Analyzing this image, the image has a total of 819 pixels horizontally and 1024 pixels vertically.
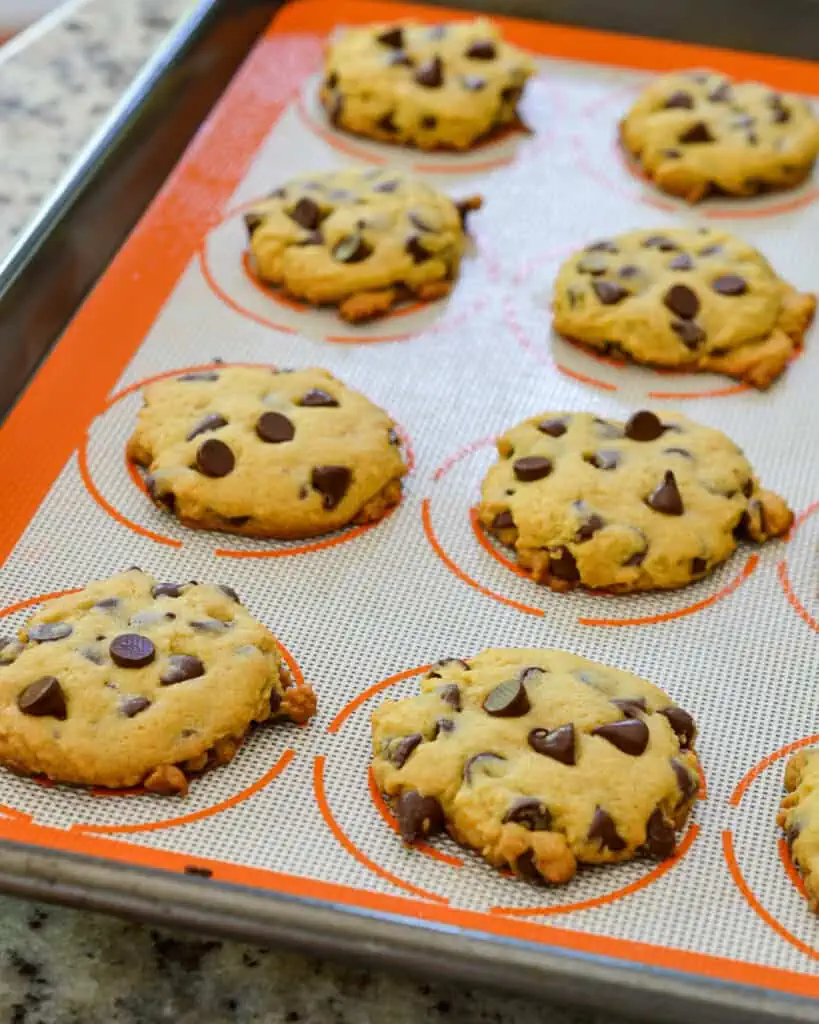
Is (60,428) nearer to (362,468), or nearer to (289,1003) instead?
(362,468)

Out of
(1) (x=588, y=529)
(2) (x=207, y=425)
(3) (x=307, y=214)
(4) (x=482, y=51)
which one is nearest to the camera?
(1) (x=588, y=529)

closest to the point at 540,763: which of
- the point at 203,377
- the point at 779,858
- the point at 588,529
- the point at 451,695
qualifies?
the point at 451,695

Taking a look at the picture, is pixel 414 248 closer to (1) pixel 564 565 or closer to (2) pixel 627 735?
(1) pixel 564 565

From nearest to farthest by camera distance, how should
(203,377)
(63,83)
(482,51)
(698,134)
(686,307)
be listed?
(203,377)
(686,307)
(698,134)
(482,51)
(63,83)

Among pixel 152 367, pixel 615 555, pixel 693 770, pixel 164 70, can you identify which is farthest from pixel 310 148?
pixel 693 770

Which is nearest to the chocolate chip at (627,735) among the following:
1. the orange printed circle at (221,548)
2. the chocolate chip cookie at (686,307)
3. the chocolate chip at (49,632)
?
the orange printed circle at (221,548)

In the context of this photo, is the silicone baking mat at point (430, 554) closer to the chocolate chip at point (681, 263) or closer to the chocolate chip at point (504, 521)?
the chocolate chip at point (504, 521)
